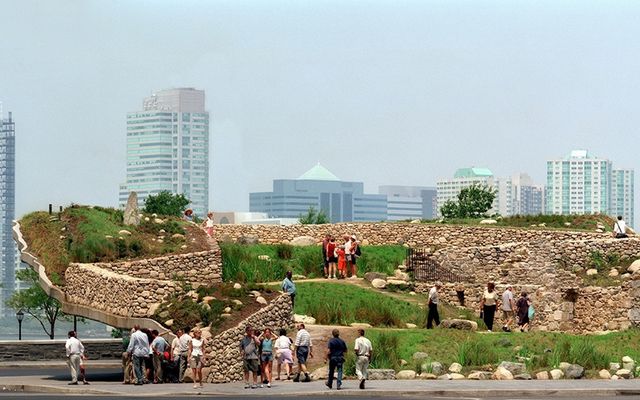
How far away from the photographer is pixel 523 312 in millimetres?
51594

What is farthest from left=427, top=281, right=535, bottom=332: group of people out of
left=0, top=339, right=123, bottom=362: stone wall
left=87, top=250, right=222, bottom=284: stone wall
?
left=0, top=339, right=123, bottom=362: stone wall

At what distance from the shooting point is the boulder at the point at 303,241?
68.2 m

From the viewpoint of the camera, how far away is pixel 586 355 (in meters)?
44.8

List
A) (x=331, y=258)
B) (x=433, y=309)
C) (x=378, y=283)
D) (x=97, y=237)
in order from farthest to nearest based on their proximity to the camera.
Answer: (x=97, y=237), (x=331, y=258), (x=378, y=283), (x=433, y=309)

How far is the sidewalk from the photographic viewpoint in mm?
38031

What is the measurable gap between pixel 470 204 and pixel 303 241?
2845 cm

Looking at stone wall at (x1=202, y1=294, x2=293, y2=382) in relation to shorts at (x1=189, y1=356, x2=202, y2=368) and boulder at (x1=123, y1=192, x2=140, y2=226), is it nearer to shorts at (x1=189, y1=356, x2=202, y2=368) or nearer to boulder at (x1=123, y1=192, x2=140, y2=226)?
shorts at (x1=189, y1=356, x2=202, y2=368)

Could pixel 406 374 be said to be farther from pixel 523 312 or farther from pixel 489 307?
pixel 523 312

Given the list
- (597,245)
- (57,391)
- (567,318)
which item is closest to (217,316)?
(57,391)

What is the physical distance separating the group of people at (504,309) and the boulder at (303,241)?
15.7m

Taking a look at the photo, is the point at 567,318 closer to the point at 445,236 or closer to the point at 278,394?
the point at 445,236

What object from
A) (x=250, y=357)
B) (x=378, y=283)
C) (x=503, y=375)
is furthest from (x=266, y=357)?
(x=378, y=283)

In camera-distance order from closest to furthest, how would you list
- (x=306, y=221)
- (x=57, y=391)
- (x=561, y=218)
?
(x=57, y=391) < (x=561, y=218) < (x=306, y=221)

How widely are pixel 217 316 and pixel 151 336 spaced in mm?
2134
